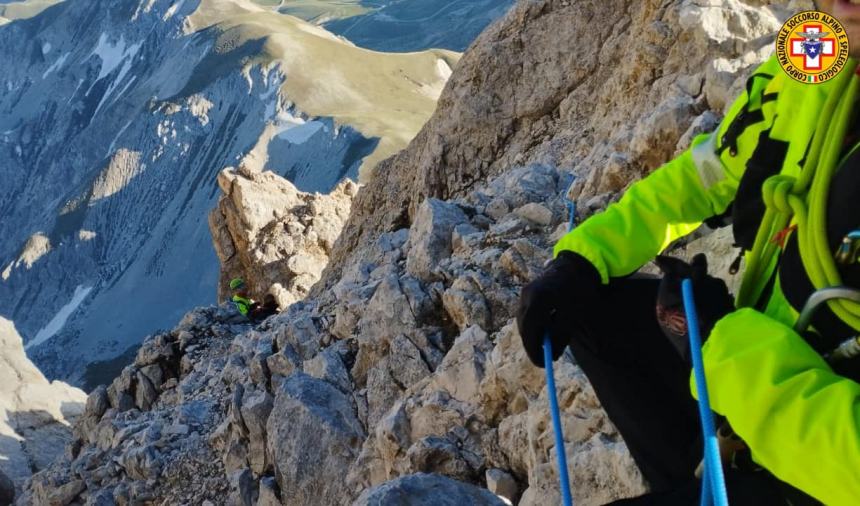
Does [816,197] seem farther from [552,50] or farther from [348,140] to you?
[348,140]

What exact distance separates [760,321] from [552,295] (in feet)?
4.01

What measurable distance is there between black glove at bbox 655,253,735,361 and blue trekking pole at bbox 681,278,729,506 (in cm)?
12

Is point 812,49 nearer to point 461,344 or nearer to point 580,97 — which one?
point 461,344

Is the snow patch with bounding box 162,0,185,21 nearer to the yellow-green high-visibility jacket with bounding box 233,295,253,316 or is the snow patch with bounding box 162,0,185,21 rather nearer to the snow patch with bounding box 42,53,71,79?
the snow patch with bounding box 42,53,71,79

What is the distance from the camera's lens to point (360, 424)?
28.5 ft

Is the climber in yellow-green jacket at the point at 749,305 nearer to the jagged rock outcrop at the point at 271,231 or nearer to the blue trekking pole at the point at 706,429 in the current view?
the blue trekking pole at the point at 706,429

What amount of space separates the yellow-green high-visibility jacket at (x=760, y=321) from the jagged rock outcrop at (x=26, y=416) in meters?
24.9

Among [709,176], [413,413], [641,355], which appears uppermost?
[709,176]

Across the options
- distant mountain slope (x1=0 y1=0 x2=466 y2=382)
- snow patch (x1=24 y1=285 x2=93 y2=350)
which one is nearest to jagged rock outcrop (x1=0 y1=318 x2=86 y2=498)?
distant mountain slope (x1=0 y1=0 x2=466 y2=382)

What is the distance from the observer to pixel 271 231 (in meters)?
32.7

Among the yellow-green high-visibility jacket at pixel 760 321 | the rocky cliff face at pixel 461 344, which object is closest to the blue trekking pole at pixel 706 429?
the yellow-green high-visibility jacket at pixel 760 321

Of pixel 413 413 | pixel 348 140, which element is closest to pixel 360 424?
pixel 413 413

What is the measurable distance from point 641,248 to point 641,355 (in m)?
0.58

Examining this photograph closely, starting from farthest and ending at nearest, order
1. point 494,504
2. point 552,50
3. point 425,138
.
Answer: point 425,138 → point 552,50 → point 494,504
